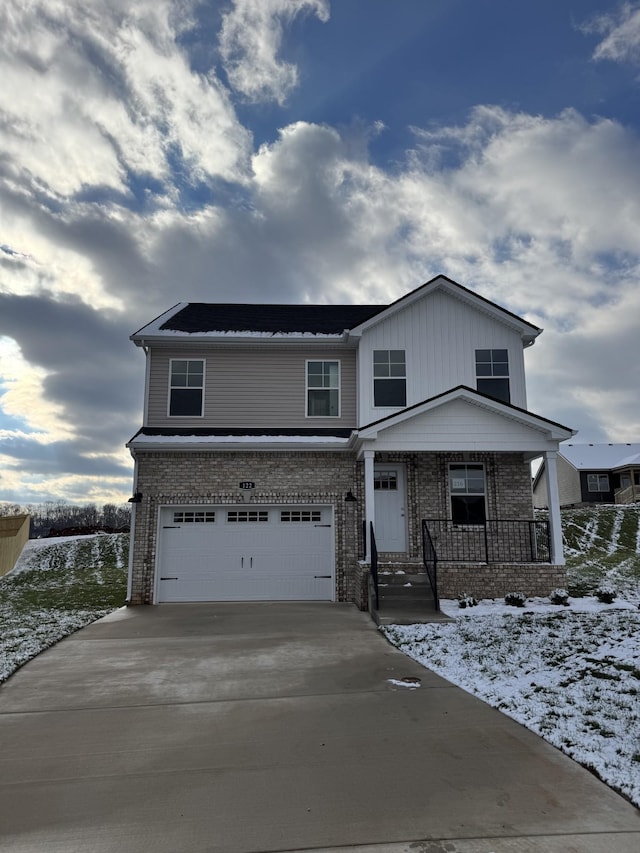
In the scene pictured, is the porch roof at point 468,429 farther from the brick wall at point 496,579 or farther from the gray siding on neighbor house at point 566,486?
the gray siding on neighbor house at point 566,486

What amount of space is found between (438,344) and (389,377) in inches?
58.2

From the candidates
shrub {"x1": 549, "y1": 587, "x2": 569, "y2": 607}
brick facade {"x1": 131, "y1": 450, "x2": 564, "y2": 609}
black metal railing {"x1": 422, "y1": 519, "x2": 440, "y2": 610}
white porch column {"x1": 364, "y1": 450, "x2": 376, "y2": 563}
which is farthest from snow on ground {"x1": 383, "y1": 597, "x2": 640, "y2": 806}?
brick facade {"x1": 131, "y1": 450, "x2": 564, "y2": 609}

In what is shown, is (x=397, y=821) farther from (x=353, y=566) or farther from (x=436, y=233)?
(x=436, y=233)

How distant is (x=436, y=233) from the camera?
13977 mm

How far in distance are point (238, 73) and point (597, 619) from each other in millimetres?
12462

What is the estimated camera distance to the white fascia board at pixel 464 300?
43.6 ft

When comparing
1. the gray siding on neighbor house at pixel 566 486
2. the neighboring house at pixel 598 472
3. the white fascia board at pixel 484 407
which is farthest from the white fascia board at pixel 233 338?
the gray siding on neighbor house at pixel 566 486

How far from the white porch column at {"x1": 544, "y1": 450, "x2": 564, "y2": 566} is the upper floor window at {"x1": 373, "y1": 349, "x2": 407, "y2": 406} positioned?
11.5 ft

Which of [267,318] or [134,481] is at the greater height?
[267,318]

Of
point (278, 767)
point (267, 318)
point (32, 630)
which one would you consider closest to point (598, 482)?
point (267, 318)

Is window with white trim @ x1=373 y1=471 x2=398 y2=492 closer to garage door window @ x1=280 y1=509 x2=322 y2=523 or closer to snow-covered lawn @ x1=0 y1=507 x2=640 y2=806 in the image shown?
garage door window @ x1=280 y1=509 x2=322 y2=523

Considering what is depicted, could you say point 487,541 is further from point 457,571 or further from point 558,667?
point 558,667

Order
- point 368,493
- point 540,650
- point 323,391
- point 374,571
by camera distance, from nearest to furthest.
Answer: point 540,650, point 374,571, point 368,493, point 323,391

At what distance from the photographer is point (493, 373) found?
13.4 metres
